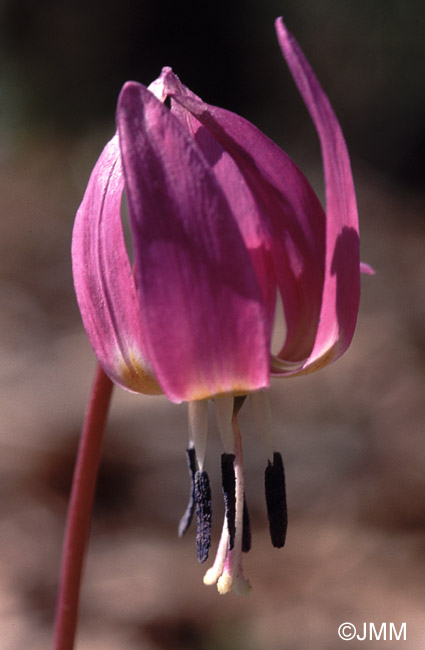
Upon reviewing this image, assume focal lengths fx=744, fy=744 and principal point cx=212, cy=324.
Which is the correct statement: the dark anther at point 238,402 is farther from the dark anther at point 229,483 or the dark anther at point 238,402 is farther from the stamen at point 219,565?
the stamen at point 219,565

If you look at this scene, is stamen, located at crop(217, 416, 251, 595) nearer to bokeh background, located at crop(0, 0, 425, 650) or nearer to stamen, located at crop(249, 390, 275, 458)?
stamen, located at crop(249, 390, 275, 458)

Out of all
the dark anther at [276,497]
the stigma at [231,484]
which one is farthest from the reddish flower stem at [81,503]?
the dark anther at [276,497]

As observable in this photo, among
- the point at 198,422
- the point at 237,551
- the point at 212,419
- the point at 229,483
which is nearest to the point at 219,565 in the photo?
the point at 237,551

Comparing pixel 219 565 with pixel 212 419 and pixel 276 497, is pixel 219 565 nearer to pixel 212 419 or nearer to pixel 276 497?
pixel 276 497

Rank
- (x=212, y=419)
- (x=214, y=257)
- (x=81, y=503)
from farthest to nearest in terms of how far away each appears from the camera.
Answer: (x=212, y=419)
(x=81, y=503)
(x=214, y=257)

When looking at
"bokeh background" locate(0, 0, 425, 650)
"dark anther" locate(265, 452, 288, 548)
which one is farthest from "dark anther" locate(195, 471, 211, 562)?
"bokeh background" locate(0, 0, 425, 650)

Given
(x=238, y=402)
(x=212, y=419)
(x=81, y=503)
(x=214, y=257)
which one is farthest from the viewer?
(x=212, y=419)

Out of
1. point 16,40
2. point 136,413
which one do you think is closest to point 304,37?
point 16,40
